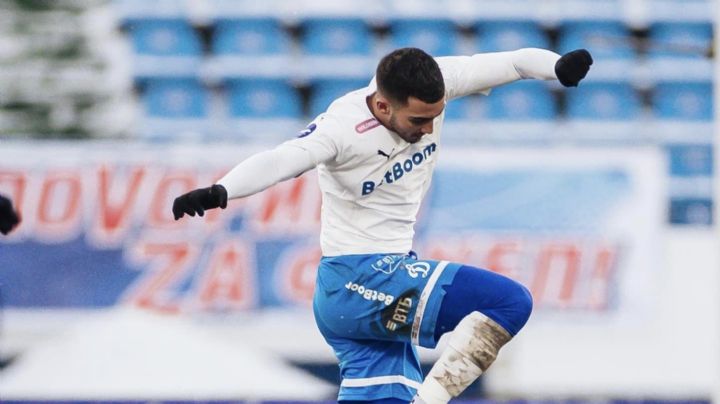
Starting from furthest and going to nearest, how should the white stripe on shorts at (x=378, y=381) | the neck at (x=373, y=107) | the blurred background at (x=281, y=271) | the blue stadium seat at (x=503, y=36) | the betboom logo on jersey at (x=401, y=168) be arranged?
the blue stadium seat at (x=503, y=36) < the blurred background at (x=281, y=271) < the white stripe on shorts at (x=378, y=381) < the betboom logo on jersey at (x=401, y=168) < the neck at (x=373, y=107)

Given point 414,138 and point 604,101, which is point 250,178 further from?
point 604,101

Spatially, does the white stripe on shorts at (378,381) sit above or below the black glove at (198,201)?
below

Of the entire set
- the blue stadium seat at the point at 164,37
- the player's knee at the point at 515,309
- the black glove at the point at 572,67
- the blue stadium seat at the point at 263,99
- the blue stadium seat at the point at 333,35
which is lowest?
the player's knee at the point at 515,309

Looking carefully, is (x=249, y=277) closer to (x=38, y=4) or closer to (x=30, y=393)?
(x=30, y=393)

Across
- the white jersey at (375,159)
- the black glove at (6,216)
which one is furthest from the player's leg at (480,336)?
the black glove at (6,216)

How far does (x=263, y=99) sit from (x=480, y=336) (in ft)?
27.9

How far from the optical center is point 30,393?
12523 millimetres

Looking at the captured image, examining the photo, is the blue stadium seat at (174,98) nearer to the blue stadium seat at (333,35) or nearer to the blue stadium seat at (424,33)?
the blue stadium seat at (333,35)

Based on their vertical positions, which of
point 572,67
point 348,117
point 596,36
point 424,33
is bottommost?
point 348,117

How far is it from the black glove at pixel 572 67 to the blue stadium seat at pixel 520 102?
8.14m

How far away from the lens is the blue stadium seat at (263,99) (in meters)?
13.9

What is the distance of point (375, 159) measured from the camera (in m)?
5.77

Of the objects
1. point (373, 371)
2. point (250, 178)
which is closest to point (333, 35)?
point (373, 371)

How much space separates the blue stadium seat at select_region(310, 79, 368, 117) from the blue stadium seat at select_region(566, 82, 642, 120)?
6.47 ft
